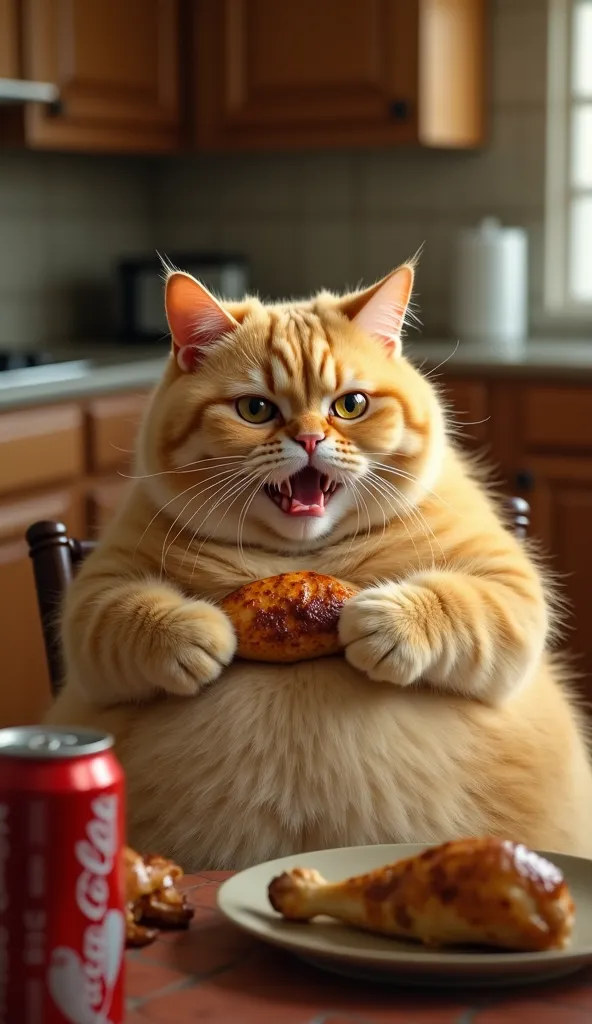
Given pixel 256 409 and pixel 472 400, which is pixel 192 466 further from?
pixel 472 400

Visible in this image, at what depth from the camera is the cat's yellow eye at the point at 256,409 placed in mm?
1031

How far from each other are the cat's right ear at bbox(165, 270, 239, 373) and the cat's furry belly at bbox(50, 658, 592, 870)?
26 centimetres

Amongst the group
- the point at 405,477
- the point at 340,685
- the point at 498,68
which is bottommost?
the point at 340,685

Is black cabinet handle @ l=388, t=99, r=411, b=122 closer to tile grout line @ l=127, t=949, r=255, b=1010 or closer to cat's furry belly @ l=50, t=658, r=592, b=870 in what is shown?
cat's furry belly @ l=50, t=658, r=592, b=870

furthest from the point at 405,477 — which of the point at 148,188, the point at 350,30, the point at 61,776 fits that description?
the point at 148,188

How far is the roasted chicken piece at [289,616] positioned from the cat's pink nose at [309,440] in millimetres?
88

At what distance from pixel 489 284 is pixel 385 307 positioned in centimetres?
233

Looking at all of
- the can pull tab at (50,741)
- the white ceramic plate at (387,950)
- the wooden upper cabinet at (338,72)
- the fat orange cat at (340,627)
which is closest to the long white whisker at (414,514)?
the fat orange cat at (340,627)

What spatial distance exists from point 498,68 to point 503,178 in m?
0.27

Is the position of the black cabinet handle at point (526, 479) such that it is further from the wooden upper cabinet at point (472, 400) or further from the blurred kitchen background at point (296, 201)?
the wooden upper cabinet at point (472, 400)

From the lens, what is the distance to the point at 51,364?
2.84 metres

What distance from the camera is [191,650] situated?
37.5 inches

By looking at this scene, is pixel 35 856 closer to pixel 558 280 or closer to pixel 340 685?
pixel 340 685

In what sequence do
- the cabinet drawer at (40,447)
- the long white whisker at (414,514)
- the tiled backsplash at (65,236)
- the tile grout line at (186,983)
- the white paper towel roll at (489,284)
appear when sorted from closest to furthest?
the tile grout line at (186,983)
the long white whisker at (414,514)
the cabinet drawer at (40,447)
the white paper towel roll at (489,284)
the tiled backsplash at (65,236)
